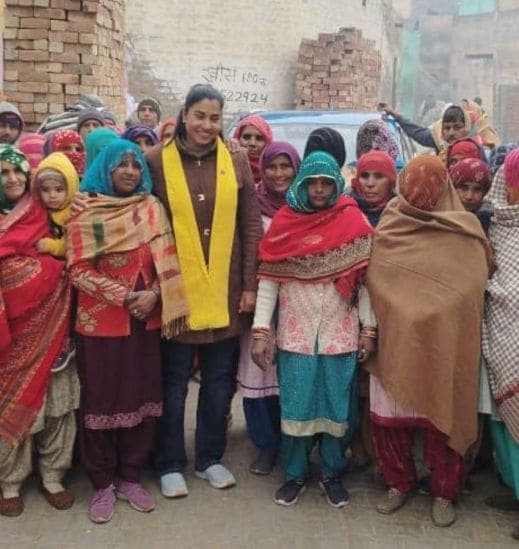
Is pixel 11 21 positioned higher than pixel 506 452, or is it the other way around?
pixel 11 21

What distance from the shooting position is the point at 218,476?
3.33 metres

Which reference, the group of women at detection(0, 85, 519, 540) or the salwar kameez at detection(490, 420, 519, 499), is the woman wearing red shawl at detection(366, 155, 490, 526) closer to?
the group of women at detection(0, 85, 519, 540)

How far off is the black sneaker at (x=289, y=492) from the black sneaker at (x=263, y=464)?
0.22 metres

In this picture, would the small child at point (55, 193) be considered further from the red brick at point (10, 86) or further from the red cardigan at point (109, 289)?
the red brick at point (10, 86)

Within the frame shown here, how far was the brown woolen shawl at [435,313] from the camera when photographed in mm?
2873

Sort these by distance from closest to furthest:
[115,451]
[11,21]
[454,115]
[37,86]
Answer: [115,451] < [454,115] < [11,21] < [37,86]

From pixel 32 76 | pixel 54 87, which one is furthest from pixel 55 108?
pixel 32 76

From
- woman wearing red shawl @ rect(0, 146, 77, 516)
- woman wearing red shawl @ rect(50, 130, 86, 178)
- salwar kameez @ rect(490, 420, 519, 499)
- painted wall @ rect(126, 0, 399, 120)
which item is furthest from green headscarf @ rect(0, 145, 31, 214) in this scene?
painted wall @ rect(126, 0, 399, 120)

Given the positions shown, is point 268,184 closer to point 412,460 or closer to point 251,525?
point 412,460

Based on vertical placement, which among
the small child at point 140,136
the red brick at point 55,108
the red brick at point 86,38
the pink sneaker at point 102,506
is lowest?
the pink sneaker at point 102,506

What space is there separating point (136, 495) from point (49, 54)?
13.5ft

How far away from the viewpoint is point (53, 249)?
294 centimetres

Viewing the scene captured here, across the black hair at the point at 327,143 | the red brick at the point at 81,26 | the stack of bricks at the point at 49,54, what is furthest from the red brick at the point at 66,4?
the black hair at the point at 327,143

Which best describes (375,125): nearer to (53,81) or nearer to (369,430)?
(369,430)
